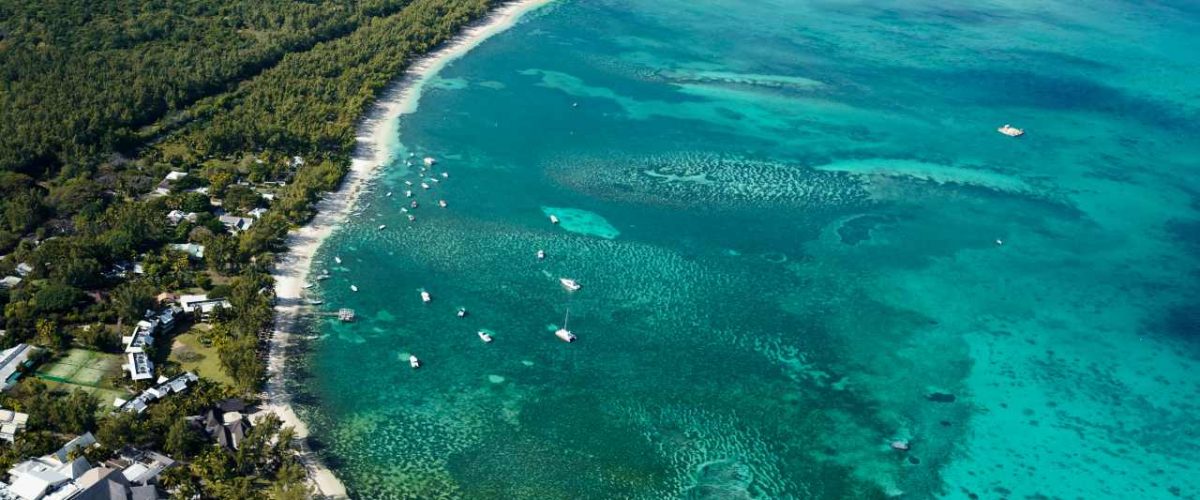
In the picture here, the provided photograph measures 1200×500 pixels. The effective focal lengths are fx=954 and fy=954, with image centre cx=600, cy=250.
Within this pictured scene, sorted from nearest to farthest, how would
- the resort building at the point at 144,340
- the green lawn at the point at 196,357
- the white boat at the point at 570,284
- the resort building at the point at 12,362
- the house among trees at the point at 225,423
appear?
the house among trees at the point at 225,423, the resort building at the point at 12,362, the resort building at the point at 144,340, the green lawn at the point at 196,357, the white boat at the point at 570,284

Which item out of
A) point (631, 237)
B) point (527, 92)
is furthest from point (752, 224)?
point (527, 92)

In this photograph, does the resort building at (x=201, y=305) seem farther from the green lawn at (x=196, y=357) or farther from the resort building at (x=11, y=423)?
the resort building at (x=11, y=423)

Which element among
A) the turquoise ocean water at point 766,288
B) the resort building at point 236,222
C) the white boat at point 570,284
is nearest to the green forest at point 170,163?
the resort building at point 236,222

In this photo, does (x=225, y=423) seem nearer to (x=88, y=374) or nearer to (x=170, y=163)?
(x=88, y=374)

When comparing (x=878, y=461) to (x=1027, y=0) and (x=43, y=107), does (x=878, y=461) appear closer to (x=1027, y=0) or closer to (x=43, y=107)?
(x=43, y=107)

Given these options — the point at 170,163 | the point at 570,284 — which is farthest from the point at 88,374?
the point at 570,284

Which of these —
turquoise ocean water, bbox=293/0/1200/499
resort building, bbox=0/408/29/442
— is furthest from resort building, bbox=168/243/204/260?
resort building, bbox=0/408/29/442
